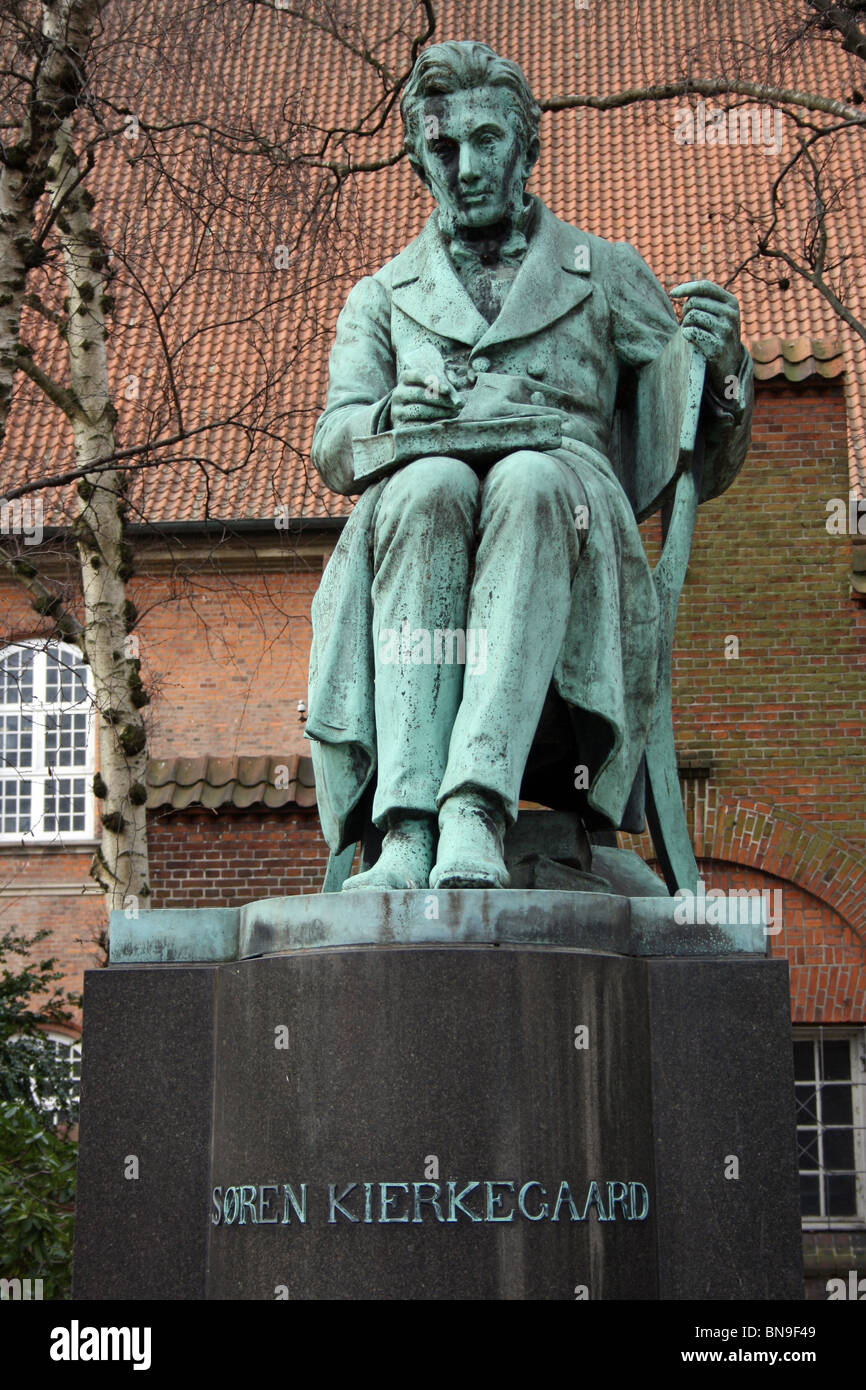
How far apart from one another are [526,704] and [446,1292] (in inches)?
46.5

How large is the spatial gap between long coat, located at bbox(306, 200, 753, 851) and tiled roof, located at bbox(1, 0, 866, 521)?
12265 mm

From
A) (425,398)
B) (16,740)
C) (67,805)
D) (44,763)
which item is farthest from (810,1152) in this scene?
(425,398)

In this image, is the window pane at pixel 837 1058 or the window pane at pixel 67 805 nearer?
the window pane at pixel 837 1058

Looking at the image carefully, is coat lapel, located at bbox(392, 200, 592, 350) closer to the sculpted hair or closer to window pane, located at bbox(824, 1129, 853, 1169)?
the sculpted hair

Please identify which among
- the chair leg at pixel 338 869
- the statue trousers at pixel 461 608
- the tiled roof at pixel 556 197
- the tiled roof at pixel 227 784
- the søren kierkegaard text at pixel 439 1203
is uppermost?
the tiled roof at pixel 556 197

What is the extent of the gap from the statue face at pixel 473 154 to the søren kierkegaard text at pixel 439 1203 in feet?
7.82

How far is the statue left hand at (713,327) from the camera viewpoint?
14.9 feet

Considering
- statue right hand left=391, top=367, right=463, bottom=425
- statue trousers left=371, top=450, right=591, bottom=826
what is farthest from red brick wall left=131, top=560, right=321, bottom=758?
statue trousers left=371, top=450, right=591, bottom=826

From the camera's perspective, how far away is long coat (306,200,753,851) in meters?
4.09

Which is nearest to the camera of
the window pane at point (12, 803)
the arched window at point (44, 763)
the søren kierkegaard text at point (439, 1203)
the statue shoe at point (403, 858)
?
the søren kierkegaard text at point (439, 1203)

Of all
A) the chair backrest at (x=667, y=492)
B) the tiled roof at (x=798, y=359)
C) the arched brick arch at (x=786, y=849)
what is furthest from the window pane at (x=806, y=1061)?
the chair backrest at (x=667, y=492)

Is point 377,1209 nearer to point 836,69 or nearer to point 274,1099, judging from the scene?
point 274,1099

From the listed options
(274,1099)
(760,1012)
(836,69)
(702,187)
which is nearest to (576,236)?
(760,1012)

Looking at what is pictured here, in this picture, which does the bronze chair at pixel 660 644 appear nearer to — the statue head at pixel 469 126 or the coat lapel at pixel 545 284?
the coat lapel at pixel 545 284
